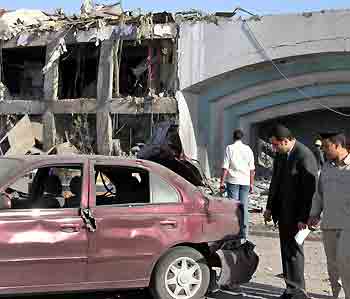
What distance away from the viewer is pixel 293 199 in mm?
6484

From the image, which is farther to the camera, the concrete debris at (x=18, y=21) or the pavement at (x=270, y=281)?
the concrete debris at (x=18, y=21)

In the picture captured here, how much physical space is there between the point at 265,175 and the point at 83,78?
5.80 metres

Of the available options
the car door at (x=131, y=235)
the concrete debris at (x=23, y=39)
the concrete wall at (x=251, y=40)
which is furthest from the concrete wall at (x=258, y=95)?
the car door at (x=131, y=235)

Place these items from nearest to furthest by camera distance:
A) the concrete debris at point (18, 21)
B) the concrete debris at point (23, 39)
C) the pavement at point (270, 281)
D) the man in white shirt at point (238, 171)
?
the pavement at point (270, 281) → the man in white shirt at point (238, 171) → the concrete debris at point (23, 39) → the concrete debris at point (18, 21)

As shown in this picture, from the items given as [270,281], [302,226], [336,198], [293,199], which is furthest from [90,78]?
[336,198]

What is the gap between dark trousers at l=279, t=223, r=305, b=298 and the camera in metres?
6.46

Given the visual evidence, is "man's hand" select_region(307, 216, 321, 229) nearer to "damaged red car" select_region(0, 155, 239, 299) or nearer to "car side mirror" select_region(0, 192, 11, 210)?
"damaged red car" select_region(0, 155, 239, 299)

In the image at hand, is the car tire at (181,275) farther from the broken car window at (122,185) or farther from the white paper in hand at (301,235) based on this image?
the white paper in hand at (301,235)

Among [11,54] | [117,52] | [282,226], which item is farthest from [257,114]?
[282,226]

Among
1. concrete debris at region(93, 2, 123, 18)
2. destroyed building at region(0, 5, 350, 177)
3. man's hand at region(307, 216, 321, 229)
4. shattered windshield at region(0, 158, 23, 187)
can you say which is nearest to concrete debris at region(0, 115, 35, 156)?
destroyed building at region(0, 5, 350, 177)

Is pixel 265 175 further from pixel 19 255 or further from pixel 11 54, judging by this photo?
pixel 19 255

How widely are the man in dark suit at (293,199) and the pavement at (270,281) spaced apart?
0.49 metres

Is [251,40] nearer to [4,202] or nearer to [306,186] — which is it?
[306,186]

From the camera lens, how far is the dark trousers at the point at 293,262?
6.46 meters
